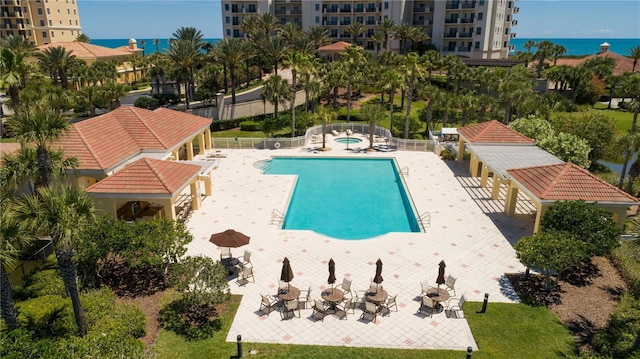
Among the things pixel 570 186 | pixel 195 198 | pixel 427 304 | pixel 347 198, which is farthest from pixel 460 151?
pixel 427 304

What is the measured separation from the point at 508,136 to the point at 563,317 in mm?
20134

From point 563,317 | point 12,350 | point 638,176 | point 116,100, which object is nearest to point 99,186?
point 12,350

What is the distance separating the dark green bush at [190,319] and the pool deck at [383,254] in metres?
0.93

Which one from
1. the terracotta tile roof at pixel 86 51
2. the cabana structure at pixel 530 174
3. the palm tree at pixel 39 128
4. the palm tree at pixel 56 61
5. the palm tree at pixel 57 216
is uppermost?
the terracotta tile roof at pixel 86 51

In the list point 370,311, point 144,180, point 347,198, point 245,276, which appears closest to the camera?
point 370,311

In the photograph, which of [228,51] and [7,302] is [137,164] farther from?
[228,51]

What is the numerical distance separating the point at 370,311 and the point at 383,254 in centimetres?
541

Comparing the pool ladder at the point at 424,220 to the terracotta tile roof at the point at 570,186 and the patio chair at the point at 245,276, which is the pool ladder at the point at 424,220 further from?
the patio chair at the point at 245,276

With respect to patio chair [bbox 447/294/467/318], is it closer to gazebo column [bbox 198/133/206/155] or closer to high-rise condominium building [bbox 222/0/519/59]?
gazebo column [bbox 198/133/206/155]

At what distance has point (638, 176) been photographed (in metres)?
29.3

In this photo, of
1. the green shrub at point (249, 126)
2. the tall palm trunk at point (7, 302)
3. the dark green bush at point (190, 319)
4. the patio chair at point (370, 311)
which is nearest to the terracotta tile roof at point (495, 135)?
the patio chair at point (370, 311)

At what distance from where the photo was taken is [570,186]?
22.8m

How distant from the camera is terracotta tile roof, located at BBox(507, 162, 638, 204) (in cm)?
2228

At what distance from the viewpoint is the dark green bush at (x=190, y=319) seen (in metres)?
15.9
